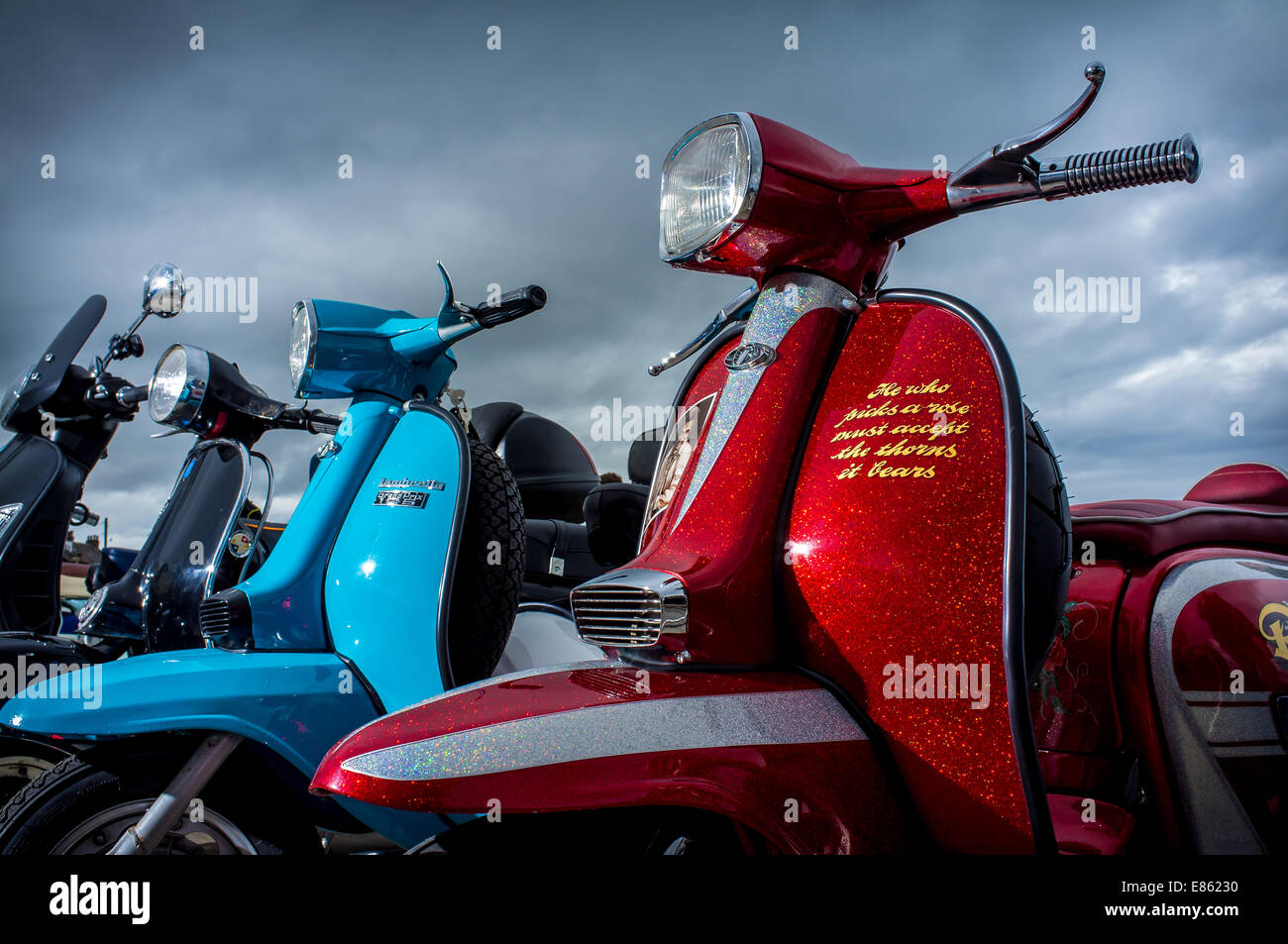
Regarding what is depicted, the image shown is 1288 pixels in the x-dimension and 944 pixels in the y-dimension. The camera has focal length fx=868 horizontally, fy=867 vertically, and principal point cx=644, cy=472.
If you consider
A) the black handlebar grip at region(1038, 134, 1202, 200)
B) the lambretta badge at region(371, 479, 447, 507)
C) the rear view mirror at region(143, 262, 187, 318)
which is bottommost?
the lambretta badge at region(371, 479, 447, 507)

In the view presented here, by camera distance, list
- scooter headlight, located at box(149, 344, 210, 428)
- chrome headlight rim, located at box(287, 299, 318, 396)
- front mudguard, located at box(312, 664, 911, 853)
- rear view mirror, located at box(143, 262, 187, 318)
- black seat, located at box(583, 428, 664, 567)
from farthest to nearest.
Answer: rear view mirror, located at box(143, 262, 187, 318), scooter headlight, located at box(149, 344, 210, 428), chrome headlight rim, located at box(287, 299, 318, 396), black seat, located at box(583, 428, 664, 567), front mudguard, located at box(312, 664, 911, 853)

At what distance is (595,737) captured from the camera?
0.82m

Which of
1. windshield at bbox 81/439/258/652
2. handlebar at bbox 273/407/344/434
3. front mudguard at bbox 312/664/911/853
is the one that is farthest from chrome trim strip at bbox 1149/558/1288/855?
windshield at bbox 81/439/258/652

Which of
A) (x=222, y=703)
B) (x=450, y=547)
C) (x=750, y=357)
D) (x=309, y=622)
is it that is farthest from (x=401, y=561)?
(x=750, y=357)

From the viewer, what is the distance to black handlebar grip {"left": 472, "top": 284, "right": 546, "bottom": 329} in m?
2.03

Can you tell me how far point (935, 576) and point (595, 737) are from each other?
1.42 ft

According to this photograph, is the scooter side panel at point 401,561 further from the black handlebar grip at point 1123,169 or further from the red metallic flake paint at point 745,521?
the black handlebar grip at point 1123,169

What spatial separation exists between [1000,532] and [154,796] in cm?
134

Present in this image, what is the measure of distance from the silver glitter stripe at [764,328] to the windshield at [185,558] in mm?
2035

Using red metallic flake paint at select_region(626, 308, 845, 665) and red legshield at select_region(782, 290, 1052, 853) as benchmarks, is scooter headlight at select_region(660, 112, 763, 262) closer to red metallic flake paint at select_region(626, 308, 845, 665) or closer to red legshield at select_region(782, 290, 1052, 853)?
Answer: red metallic flake paint at select_region(626, 308, 845, 665)

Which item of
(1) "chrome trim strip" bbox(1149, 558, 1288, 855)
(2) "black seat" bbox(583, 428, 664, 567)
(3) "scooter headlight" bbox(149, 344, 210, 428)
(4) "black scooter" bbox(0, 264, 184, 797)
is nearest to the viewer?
(1) "chrome trim strip" bbox(1149, 558, 1288, 855)

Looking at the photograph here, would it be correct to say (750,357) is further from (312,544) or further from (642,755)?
(312,544)

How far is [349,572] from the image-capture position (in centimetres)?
196

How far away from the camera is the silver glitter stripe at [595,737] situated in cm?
80
